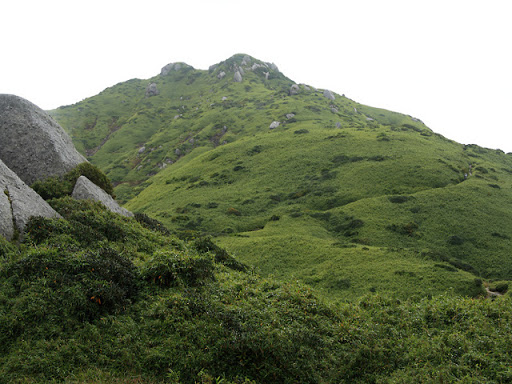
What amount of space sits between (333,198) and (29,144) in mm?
51722

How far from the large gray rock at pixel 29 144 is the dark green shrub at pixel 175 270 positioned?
18.4 m

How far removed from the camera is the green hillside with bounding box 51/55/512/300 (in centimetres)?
3828

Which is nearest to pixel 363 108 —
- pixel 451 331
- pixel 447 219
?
pixel 447 219

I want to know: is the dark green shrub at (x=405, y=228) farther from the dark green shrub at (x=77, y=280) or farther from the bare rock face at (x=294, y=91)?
the bare rock face at (x=294, y=91)

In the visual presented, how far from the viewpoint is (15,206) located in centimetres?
1914

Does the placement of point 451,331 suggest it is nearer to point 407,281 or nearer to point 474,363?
point 474,363

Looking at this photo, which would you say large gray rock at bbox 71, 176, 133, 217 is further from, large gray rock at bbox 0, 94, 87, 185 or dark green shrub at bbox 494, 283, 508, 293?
dark green shrub at bbox 494, 283, 508, 293

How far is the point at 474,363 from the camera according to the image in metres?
13.2

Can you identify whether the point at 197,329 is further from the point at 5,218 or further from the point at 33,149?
the point at 33,149

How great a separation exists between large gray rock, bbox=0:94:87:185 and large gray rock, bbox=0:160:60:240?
305 inches

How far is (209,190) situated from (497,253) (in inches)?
2366

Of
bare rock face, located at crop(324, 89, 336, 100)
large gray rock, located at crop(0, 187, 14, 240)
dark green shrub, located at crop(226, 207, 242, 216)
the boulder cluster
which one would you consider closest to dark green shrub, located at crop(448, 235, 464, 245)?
dark green shrub, located at crop(226, 207, 242, 216)

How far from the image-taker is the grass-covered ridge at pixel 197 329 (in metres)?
11.8

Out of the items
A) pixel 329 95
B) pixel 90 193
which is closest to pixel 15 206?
pixel 90 193
